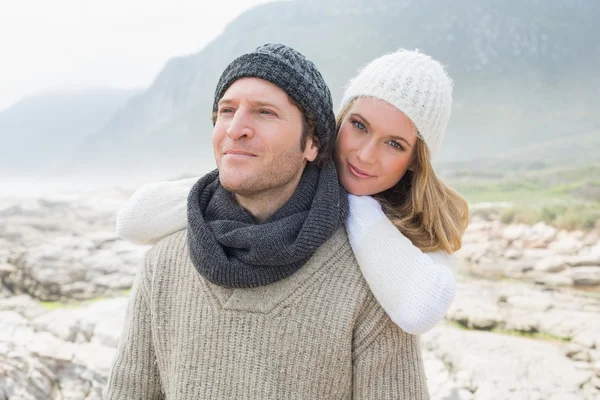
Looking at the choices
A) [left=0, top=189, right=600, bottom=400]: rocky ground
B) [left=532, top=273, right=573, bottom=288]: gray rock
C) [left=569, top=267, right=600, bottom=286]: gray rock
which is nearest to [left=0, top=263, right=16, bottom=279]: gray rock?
[left=0, top=189, right=600, bottom=400]: rocky ground

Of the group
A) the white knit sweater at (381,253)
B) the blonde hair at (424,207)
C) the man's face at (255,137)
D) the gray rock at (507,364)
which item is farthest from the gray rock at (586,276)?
the man's face at (255,137)

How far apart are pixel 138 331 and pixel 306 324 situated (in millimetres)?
539

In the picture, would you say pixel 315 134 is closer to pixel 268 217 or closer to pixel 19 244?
pixel 268 217

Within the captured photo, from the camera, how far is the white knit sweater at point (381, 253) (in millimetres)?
1275

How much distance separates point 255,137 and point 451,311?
144 inches

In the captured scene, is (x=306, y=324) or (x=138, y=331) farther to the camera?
(x=138, y=331)

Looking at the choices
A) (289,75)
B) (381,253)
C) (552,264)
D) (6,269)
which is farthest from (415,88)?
(6,269)

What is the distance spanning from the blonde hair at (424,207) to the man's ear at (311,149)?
0.94 feet

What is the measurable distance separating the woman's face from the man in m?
0.18

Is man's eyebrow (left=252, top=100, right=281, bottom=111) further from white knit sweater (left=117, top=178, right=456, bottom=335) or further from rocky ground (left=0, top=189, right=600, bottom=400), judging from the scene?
rocky ground (left=0, top=189, right=600, bottom=400)

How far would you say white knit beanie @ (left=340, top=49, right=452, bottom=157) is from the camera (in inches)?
61.7

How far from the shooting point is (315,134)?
5.05ft

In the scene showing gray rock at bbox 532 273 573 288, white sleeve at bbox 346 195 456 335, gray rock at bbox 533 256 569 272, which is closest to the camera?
white sleeve at bbox 346 195 456 335

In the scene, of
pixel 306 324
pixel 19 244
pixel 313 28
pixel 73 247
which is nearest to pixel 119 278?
pixel 73 247
